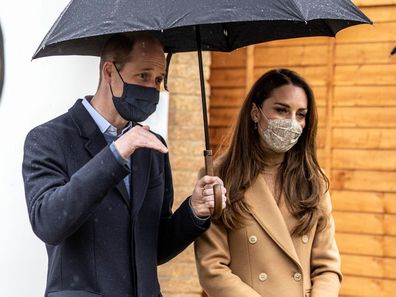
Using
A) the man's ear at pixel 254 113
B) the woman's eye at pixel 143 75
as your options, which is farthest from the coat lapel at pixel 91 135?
the man's ear at pixel 254 113

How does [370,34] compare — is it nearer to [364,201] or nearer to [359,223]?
[364,201]

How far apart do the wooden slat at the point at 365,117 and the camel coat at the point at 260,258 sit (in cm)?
247

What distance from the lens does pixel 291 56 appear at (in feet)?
20.0

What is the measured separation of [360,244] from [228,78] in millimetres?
1614

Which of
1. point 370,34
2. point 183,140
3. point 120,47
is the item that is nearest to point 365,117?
point 370,34

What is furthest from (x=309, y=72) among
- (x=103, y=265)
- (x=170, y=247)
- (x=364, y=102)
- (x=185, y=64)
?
(x=103, y=265)

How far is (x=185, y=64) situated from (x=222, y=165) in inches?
94.4

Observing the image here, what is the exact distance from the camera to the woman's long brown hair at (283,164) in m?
3.52

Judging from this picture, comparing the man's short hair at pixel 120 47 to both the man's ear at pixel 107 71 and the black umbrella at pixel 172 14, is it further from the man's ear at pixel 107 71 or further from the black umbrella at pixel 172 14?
the black umbrella at pixel 172 14

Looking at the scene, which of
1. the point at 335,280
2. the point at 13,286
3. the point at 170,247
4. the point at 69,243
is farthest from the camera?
the point at 13,286

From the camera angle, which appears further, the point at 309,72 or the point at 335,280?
the point at 309,72

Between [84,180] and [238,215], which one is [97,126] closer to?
[84,180]

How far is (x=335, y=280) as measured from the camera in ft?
→ 11.7

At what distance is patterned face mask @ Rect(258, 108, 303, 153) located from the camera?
3441 millimetres
